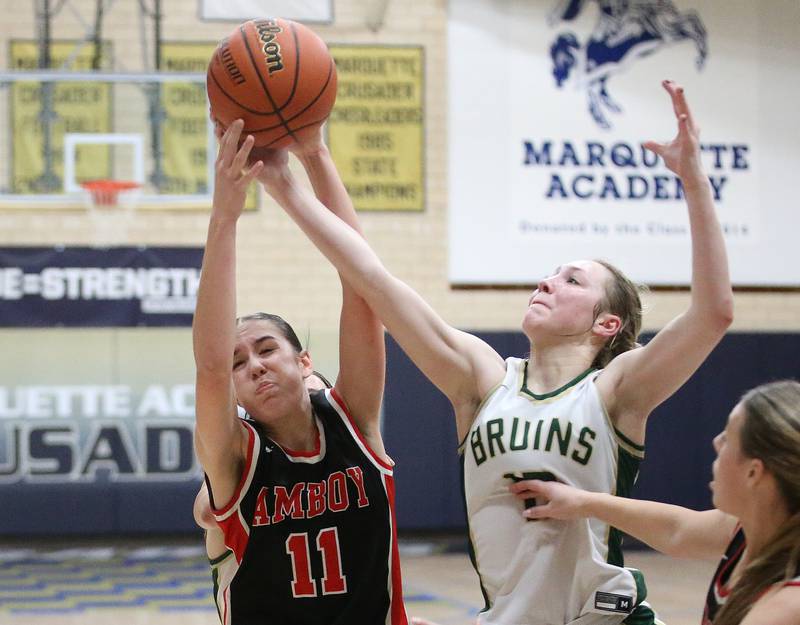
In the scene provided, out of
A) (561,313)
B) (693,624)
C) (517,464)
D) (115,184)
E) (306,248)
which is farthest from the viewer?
(306,248)

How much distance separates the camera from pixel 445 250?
9648mm

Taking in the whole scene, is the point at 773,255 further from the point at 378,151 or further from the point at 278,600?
the point at 278,600

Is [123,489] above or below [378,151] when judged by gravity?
below

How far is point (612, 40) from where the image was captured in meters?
9.79

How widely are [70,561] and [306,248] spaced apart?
3270 millimetres

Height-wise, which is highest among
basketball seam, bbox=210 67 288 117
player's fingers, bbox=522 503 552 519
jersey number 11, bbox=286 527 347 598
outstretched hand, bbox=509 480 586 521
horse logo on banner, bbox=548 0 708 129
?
horse logo on banner, bbox=548 0 708 129

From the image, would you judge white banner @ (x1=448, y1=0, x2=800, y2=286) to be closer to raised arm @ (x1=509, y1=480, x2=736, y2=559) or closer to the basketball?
the basketball

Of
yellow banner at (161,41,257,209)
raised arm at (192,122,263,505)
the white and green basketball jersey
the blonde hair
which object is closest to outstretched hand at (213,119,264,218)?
raised arm at (192,122,263,505)

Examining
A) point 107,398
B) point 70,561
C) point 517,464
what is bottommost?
point 70,561

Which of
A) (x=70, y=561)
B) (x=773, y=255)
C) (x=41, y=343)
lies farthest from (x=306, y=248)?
(x=773, y=255)

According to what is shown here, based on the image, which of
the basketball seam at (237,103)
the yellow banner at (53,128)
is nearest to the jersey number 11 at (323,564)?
the basketball seam at (237,103)

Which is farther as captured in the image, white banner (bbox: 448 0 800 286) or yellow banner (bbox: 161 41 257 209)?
white banner (bbox: 448 0 800 286)

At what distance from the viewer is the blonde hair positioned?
68.5 inches

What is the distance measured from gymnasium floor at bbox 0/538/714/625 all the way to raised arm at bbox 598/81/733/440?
3.95 m
